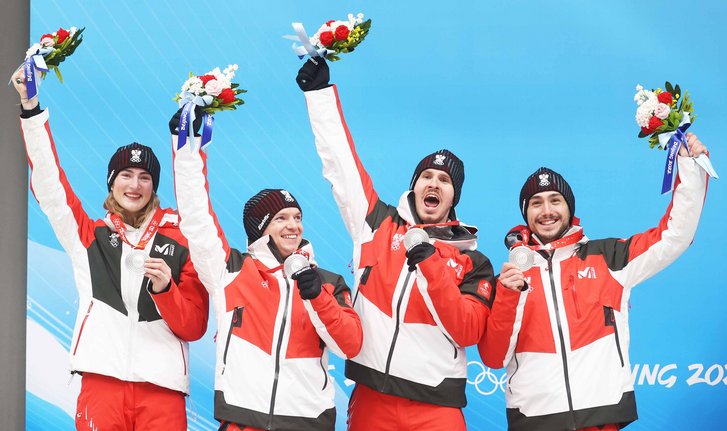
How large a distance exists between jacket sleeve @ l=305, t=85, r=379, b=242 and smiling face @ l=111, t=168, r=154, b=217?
74 centimetres

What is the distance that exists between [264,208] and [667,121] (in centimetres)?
156

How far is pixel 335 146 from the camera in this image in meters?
3.35

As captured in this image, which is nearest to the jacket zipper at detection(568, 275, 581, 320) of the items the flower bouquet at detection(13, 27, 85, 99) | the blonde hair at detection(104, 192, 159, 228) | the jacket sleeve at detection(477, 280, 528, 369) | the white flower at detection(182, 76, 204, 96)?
the jacket sleeve at detection(477, 280, 528, 369)

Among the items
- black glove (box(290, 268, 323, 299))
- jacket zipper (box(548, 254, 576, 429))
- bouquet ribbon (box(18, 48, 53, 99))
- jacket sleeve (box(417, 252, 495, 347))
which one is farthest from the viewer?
bouquet ribbon (box(18, 48, 53, 99))

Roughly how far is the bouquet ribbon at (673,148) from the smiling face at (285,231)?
1.39 meters

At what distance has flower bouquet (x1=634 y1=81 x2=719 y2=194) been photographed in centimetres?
315

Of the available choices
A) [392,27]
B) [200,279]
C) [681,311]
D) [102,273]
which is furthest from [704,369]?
[102,273]

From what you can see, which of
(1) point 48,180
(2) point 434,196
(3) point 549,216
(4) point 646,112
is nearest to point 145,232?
(1) point 48,180

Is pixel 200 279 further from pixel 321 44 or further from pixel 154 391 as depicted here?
pixel 321 44

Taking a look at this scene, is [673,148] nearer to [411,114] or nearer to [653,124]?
[653,124]

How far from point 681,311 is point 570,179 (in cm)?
91

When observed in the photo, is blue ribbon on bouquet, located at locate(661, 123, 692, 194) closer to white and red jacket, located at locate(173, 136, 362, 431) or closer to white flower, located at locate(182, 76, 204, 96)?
white and red jacket, located at locate(173, 136, 362, 431)

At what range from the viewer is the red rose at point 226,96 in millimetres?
3184

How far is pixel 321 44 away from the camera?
10.9ft
